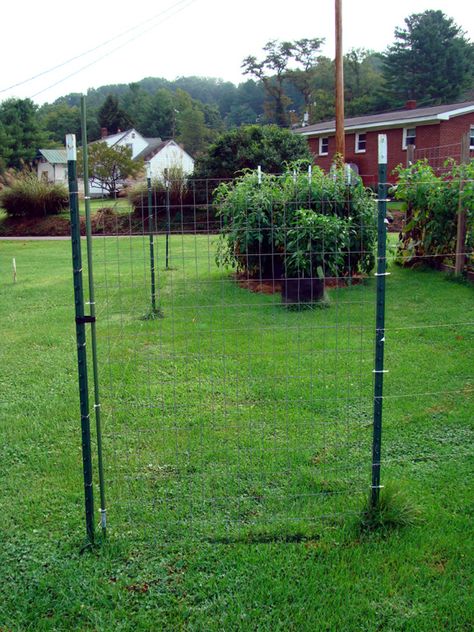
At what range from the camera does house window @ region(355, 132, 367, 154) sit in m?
28.4

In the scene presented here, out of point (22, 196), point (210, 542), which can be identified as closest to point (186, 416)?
point (210, 542)

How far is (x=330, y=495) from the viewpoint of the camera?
345 cm

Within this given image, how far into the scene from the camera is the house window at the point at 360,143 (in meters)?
28.4

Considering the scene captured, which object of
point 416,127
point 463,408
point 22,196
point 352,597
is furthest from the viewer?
point 416,127

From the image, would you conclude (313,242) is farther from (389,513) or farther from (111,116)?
(111,116)

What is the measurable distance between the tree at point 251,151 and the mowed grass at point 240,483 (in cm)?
1619

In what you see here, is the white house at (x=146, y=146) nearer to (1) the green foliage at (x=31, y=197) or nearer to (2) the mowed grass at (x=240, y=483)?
(1) the green foliage at (x=31, y=197)

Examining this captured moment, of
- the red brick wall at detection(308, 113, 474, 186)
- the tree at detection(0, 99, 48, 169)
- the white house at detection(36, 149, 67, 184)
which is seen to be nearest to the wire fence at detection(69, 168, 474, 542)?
the red brick wall at detection(308, 113, 474, 186)

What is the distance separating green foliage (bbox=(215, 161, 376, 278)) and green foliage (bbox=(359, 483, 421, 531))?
5.20 meters

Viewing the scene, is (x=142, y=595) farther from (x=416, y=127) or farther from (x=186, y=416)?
(x=416, y=127)

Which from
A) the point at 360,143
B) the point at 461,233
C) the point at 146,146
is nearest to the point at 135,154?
the point at 146,146

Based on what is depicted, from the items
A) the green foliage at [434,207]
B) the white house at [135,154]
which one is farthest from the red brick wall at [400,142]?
the white house at [135,154]

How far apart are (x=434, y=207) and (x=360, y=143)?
1997 cm

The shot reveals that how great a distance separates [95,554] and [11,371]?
10.4 ft
